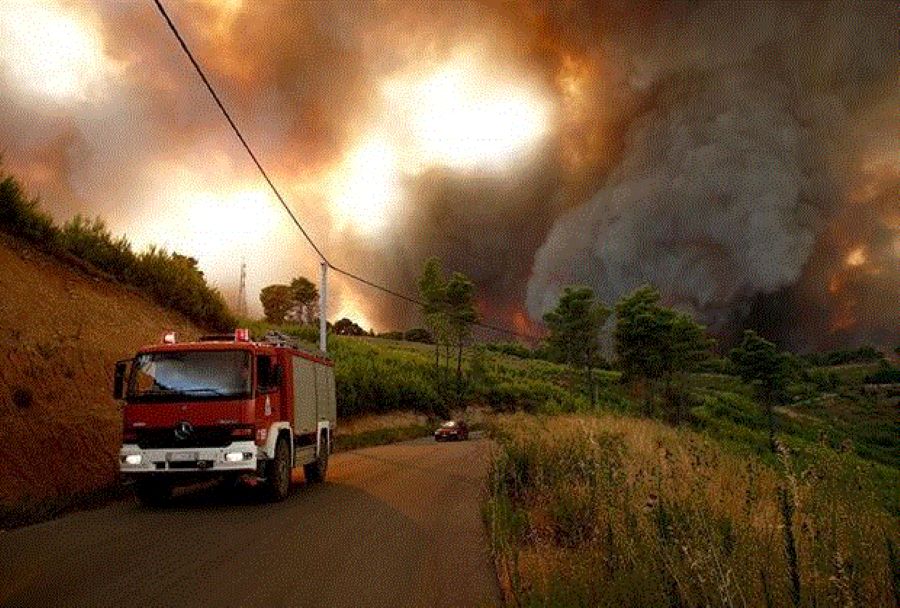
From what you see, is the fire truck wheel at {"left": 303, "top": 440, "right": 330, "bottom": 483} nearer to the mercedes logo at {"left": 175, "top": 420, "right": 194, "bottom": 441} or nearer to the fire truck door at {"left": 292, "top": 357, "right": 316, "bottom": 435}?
the fire truck door at {"left": 292, "top": 357, "right": 316, "bottom": 435}

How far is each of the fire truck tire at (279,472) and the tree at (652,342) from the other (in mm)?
62552

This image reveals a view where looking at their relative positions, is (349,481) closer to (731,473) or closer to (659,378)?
(731,473)

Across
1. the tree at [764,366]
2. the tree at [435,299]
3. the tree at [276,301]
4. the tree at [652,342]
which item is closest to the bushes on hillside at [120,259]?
the tree at [435,299]

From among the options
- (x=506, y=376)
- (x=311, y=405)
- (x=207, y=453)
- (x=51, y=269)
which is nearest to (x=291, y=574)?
(x=207, y=453)

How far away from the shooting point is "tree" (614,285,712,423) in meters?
70.8

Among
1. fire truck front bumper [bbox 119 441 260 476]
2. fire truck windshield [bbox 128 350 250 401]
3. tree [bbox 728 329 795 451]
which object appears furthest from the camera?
tree [bbox 728 329 795 451]

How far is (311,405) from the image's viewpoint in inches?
584

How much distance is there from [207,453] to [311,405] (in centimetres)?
409

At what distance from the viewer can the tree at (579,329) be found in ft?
259

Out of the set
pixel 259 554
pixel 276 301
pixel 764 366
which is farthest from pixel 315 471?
pixel 276 301

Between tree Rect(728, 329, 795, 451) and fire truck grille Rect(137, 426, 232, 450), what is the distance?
9684 centimetres

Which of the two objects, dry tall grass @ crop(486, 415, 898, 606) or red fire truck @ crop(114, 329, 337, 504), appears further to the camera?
red fire truck @ crop(114, 329, 337, 504)

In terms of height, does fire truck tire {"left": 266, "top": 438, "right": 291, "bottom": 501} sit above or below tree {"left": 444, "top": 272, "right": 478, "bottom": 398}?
below

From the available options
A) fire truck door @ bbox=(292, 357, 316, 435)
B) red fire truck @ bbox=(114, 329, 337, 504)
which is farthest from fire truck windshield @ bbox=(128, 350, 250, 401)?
fire truck door @ bbox=(292, 357, 316, 435)
